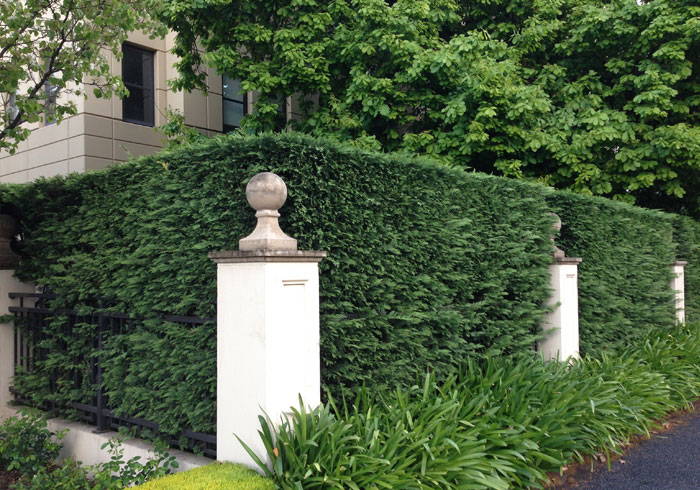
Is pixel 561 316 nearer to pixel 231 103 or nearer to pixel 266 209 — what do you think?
pixel 266 209

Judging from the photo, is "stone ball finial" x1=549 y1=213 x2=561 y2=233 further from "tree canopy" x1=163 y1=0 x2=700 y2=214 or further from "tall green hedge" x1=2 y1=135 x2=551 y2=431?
"tree canopy" x1=163 y1=0 x2=700 y2=214

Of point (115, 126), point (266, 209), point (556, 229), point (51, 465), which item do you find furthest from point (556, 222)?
point (115, 126)

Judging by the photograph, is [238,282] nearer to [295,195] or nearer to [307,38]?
[295,195]

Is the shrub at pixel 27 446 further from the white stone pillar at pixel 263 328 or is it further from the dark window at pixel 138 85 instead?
the dark window at pixel 138 85

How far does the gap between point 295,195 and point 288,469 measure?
174cm

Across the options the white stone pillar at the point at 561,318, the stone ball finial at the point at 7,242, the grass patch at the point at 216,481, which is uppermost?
A: the stone ball finial at the point at 7,242

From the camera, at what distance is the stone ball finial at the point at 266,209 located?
367cm

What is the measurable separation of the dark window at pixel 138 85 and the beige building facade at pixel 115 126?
0.02m

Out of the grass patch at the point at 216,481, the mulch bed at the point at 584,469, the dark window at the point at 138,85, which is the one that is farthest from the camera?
the dark window at the point at 138,85

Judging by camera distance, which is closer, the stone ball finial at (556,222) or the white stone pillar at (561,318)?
the white stone pillar at (561,318)

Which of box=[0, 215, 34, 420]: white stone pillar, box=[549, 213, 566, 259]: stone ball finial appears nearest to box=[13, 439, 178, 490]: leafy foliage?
box=[0, 215, 34, 420]: white stone pillar

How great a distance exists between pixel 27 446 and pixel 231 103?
9.83m

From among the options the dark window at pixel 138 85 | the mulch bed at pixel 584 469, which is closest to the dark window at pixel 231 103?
the dark window at pixel 138 85

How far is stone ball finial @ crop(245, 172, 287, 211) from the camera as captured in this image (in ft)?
12.1
